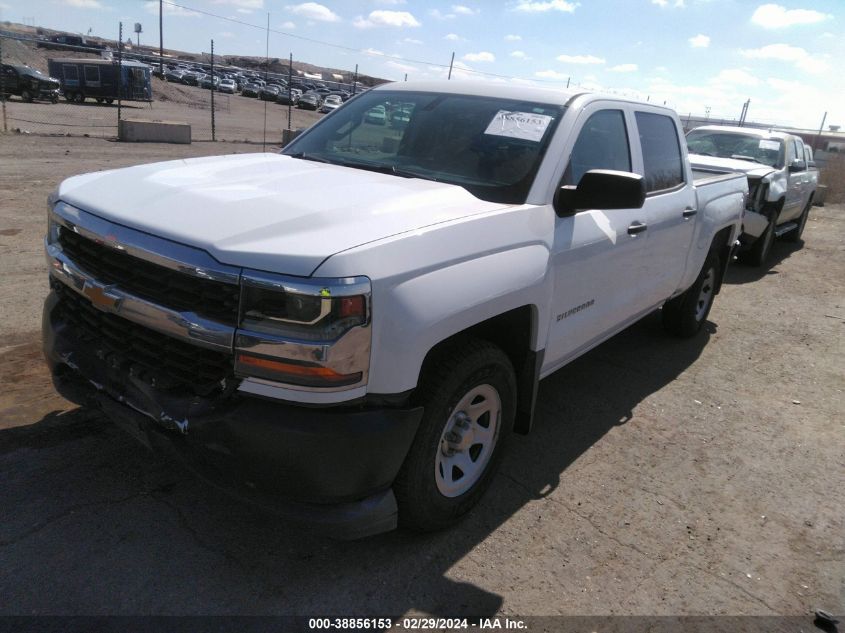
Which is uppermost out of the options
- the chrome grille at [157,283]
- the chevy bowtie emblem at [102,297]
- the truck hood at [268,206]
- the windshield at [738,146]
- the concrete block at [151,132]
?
the windshield at [738,146]

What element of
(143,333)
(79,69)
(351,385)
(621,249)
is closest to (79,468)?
(143,333)

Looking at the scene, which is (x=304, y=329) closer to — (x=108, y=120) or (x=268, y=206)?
(x=268, y=206)

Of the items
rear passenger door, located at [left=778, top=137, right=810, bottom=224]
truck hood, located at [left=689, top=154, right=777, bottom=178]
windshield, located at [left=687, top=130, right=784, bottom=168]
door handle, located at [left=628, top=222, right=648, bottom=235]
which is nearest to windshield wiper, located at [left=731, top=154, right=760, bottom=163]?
windshield, located at [left=687, top=130, right=784, bottom=168]

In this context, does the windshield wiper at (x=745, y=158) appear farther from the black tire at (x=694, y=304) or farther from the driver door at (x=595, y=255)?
the driver door at (x=595, y=255)

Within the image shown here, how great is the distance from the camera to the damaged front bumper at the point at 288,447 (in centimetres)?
228

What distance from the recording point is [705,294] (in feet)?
20.4

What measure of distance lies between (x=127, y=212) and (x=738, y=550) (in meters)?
3.17

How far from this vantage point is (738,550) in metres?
3.19

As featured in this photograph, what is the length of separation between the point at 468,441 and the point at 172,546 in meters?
1.36

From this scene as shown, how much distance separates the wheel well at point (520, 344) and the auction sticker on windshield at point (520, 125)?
3.16 ft

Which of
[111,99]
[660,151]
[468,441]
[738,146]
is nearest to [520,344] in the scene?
[468,441]

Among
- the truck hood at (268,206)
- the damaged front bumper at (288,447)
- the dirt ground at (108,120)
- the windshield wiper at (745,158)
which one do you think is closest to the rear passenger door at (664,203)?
the truck hood at (268,206)

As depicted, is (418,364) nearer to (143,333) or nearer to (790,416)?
(143,333)

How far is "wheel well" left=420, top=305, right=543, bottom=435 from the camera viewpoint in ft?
10.0
